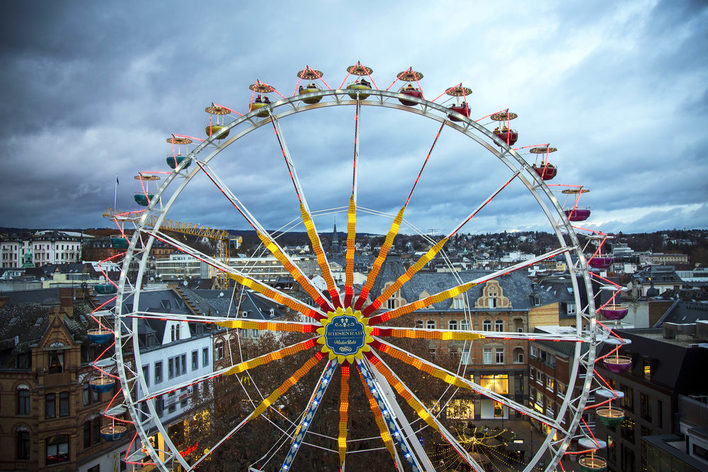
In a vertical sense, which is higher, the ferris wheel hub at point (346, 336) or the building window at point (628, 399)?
the ferris wheel hub at point (346, 336)

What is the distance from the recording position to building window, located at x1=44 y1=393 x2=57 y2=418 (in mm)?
32844

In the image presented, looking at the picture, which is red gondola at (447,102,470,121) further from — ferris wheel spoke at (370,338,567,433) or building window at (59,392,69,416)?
building window at (59,392,69,416)

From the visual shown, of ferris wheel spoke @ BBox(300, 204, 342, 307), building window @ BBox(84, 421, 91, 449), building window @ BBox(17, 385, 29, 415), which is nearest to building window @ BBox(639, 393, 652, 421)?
ferris wheel spoke @ BBox(300, 204, 342, 307)

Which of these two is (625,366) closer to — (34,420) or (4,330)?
(34,420)

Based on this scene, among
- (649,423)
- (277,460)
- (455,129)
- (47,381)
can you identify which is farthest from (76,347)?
(649,423)

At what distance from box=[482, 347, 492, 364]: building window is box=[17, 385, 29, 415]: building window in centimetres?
3960

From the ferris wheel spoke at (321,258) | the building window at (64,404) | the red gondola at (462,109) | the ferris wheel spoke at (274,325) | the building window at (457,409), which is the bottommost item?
the building window at (457,409)

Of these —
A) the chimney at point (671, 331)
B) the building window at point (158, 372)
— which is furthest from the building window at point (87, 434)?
the chimney at point (671, 331)

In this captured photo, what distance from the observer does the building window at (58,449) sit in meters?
32.9

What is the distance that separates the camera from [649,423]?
32.7m

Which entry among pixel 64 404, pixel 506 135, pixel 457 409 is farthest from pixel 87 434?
pixel 506 135

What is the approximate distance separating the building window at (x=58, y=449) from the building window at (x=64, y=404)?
4.75 feet

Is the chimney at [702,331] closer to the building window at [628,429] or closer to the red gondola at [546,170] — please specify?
the building window at [628,429]

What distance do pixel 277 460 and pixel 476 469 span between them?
1642 cm
